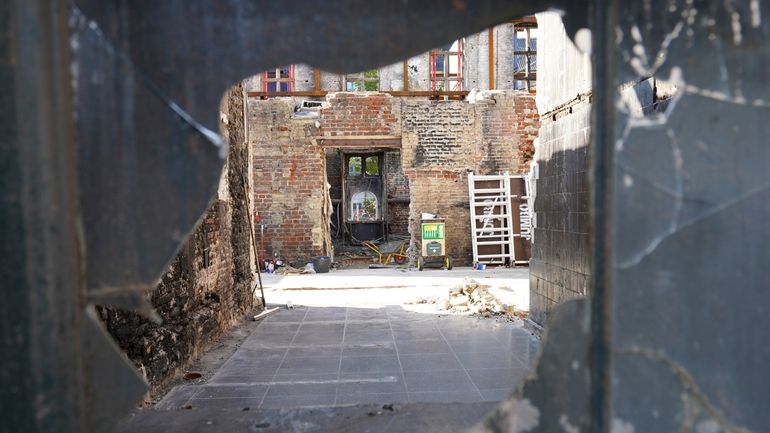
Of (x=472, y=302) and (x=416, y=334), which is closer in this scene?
(x=416, y=334)

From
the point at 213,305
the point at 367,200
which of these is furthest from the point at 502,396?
the point at 367,200

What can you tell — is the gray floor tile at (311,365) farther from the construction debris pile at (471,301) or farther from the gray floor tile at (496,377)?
the construction debris pile at (471,301)

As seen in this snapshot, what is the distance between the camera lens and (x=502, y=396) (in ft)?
11.1

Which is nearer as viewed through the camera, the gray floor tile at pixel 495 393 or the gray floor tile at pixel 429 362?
the gray floor tile at pixel 495 393

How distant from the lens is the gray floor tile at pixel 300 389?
3539 millimetres

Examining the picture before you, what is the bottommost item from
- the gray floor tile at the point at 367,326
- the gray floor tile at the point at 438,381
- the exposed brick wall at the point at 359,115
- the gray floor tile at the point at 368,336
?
the gray floor tile at the point at 367,326

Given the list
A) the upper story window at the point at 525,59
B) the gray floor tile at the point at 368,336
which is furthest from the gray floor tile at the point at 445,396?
the upper story window at the point at 525,59

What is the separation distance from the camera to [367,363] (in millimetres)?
4246

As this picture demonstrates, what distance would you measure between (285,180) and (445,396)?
9.07m

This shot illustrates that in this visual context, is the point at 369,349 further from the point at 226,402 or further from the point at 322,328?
the point at 226,402

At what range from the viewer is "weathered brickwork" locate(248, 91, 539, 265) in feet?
38.4

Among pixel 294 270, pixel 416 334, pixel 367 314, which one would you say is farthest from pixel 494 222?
pixel 416 334

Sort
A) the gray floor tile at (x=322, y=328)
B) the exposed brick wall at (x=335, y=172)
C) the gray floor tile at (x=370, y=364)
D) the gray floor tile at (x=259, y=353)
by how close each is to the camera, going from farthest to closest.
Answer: the exposed brick wall at (x=335, y=172), the gray floor tile at (x=322, y=328), the gray floor tile at (x=259, y=353), the gray floor tile at (x=370, y=364)

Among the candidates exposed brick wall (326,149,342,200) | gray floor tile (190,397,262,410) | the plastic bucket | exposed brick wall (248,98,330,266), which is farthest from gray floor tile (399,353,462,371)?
exposed brick wall (326,149,342,200)
